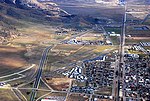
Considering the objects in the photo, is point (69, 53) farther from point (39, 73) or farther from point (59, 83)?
point (59, 83)

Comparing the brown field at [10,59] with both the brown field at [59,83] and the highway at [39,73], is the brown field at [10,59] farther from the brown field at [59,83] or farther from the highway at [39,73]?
the brown field at [59,83]

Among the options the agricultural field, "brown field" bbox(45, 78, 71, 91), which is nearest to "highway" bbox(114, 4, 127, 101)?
the agricultural field

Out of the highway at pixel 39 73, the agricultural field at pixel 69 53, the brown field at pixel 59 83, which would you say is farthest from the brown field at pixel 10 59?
the brown field at pixel 59 83

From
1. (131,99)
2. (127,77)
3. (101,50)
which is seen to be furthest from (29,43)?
(131,99)

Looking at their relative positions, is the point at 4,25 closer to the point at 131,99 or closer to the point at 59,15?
the point at 59,15

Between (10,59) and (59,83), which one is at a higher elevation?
(10,59)

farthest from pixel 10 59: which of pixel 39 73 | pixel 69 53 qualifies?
pixel 69 53
